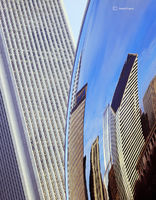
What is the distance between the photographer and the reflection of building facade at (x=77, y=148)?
12.3 ft

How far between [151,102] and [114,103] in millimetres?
593

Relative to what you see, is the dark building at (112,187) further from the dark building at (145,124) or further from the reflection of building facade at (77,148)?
the dark building at (145,124)

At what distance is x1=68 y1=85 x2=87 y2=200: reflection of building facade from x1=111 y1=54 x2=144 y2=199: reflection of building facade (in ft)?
1.76

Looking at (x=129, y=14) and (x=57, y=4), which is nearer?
(x=129, y=14)

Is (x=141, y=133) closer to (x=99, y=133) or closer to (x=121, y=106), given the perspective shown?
(x=121, y=106)

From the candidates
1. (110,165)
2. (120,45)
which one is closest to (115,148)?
(110,165)

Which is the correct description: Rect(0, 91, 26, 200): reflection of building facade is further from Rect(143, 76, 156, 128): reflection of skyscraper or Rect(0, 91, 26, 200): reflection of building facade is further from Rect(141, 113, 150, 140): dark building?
Rect(143, 76, 156, 128): reflection of skyscraper

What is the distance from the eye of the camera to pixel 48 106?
7394 cm

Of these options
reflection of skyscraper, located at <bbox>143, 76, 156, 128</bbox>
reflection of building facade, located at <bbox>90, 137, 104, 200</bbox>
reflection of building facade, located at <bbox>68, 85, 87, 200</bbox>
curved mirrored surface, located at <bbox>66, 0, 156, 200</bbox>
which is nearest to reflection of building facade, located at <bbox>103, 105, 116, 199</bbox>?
curved mirrored surface, located at <bbox>66, 0, 156, 200</bbox>

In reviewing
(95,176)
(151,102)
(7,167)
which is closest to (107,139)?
(95,176)

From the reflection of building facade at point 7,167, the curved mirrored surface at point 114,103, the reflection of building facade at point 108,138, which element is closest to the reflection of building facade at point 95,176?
the curved mirrored surface at point 114,103

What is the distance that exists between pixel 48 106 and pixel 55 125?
4848 mm

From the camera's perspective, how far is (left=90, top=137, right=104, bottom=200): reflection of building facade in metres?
3.62

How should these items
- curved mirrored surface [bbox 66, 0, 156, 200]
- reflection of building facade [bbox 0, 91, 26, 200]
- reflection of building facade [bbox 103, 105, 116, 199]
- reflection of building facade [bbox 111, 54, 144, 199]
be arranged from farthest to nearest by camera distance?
reflection of building facade [bbox 0, 91, 26, 200]
reflection of building facade [bbox 103, 105, 116, 199]
reflection of building facade [bbox 111, 54, 144, 199]
curved mirrored surface [bbox 66, 0, 156, 200]
